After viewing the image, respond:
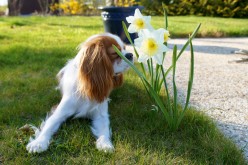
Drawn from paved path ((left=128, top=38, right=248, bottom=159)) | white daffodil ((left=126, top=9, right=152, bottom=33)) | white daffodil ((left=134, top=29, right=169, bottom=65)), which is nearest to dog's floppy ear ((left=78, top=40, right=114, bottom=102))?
white daffodil ((left=126, top=9, right=152, bottom=33))

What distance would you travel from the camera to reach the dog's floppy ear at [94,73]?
2.46 meters

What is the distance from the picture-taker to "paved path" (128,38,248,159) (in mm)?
2721

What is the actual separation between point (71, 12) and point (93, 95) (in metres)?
12.3

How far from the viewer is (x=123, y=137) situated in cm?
242

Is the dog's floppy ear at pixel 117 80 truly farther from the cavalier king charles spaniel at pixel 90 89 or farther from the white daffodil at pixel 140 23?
the white daffodil at pixel 140 23

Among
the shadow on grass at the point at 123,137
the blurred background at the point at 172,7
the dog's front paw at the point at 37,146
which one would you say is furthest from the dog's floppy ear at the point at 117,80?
the blurred background at the point at 172,7

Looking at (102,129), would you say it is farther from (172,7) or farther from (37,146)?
(172,7)

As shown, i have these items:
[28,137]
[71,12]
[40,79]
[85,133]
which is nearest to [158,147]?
[85,133]

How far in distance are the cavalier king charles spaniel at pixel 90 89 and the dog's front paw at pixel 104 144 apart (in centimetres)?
3

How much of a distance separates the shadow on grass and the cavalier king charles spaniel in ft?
0.27

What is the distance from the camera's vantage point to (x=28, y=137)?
236 centimetres

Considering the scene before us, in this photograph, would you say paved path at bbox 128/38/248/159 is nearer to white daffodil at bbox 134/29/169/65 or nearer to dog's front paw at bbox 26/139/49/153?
white daffodil at bbox 134/29/169/65

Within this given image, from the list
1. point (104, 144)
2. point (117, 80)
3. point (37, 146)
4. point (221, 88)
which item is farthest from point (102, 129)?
point (221, 88)

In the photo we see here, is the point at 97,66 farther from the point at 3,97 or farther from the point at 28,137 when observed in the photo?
the point at 3,97
